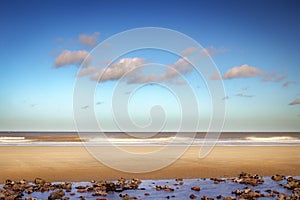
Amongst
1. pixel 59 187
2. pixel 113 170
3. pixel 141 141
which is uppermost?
pixel 141 141

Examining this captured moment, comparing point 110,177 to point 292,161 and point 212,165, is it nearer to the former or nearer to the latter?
point 212,165

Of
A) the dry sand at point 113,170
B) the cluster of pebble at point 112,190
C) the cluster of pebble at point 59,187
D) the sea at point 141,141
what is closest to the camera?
the cluster of pebble at point 112,190

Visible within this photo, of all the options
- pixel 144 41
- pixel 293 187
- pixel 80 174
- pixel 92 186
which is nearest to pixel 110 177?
pixel 80 174

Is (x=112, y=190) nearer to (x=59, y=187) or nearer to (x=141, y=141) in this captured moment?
(x=59, y=187)

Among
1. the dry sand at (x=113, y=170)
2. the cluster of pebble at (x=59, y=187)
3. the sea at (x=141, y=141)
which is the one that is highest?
the sea at (x=141, y=141)

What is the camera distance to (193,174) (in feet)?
66.6

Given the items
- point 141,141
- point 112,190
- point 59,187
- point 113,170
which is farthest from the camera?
point 141,141

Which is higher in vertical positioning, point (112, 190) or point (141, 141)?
point (141, 141)

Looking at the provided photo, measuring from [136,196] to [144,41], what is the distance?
8.66 m

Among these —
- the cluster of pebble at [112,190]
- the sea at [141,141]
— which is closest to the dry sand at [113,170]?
the cluster of pebble at [112,190]

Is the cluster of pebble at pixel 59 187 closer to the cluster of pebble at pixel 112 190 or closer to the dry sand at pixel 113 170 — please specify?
the cluster of pebble at pixel 112 190

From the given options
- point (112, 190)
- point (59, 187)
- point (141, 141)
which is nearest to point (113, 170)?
point (59, 187)

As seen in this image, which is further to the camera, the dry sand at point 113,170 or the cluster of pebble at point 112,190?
the dry sand at point 113,170

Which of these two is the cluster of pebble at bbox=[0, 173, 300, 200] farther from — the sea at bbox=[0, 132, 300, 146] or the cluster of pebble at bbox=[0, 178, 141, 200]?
the sea at bbox=[0, 132, 300, 146]
